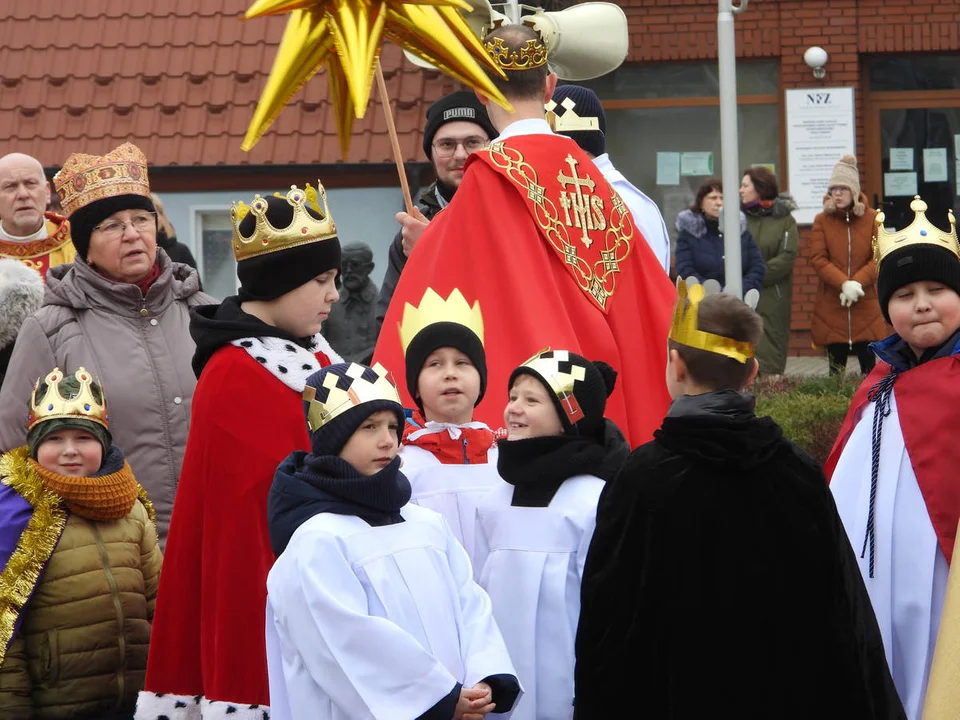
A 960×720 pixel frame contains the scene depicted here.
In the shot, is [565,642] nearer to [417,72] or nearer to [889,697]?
[889,697]

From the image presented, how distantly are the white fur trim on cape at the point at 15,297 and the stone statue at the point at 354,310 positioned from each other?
3.18m

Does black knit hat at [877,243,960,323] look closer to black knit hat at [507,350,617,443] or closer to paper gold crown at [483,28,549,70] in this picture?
black knit hat at [507,350,617,443]

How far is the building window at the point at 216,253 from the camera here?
1542 cm

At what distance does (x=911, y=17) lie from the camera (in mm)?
16922

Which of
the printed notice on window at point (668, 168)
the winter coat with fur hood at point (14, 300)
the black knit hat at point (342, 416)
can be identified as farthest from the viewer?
the printed notice on window at point (668, 168)

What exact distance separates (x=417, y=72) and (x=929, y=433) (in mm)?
10633

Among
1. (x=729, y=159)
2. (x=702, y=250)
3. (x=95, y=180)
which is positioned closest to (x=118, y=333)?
(x=95, y=180)

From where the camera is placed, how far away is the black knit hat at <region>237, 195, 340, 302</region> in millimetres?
5262

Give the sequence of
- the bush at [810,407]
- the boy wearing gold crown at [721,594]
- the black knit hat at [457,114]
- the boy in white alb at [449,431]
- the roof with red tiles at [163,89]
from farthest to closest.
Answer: the roof with red tiles at [163,89]
the bush at [810,407]
the black knit hat at [457,114]
the boy in white alb at [449,431]
the boy wearing gold crown at [721,594]

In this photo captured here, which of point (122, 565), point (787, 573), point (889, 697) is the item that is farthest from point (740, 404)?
point (122, 565)

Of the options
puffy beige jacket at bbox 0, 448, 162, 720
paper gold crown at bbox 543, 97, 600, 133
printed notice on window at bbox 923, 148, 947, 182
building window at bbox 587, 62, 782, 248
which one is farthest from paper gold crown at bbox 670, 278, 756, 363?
printed notice on window at bbox 923, 148, 947, 182

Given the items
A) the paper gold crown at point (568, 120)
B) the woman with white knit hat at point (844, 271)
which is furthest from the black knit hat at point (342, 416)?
the woman with white knit hat at point (844, 271)

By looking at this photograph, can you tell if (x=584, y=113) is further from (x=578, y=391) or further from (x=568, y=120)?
(x=578, y=391)

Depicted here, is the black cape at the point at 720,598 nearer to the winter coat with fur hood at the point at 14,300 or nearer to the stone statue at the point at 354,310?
the winter coat with fur hood at the point at 14,300
